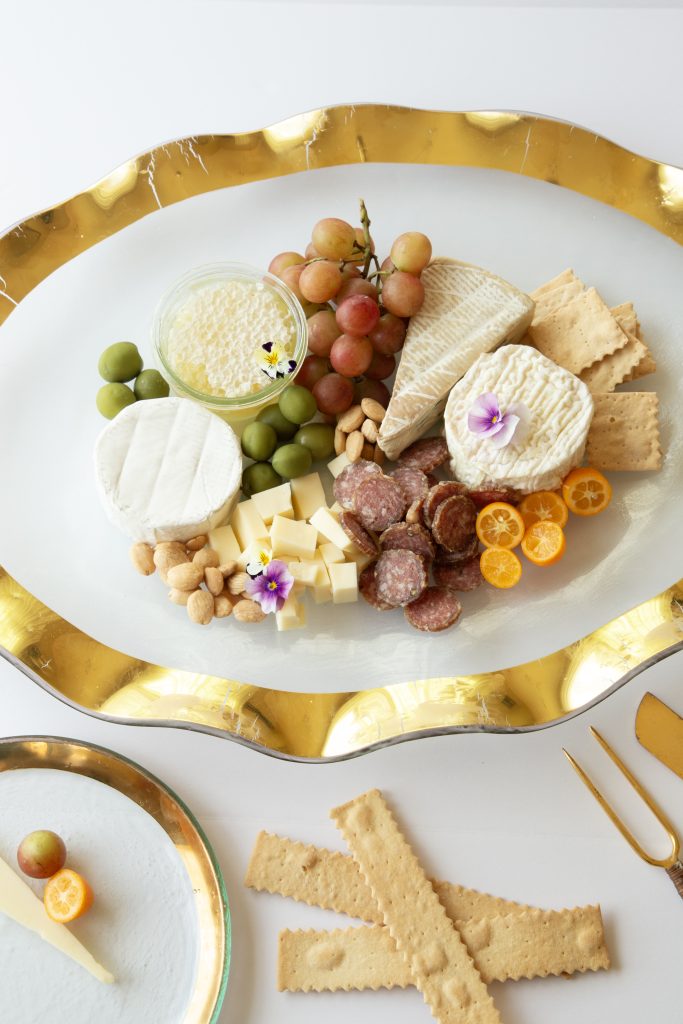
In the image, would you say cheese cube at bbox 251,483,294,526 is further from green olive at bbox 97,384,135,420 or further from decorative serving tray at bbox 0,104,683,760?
green olive at bbox 97,384,135,420

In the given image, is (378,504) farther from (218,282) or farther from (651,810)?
(651,810)

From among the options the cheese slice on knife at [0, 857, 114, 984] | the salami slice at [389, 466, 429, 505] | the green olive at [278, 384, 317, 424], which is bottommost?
the cheese slice on knife at [0, 857, 114, 984]

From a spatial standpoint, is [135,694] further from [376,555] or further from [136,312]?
[136,312]

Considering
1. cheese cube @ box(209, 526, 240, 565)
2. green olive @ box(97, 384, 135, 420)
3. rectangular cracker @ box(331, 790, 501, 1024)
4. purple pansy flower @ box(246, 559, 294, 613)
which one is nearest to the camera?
rectangular cracker @ box(331, 790, 501, 1024)

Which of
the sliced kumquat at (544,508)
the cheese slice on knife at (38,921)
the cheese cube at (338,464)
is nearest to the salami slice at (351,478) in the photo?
the cheese cube at (338,464)

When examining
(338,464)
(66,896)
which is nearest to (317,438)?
(338,464)

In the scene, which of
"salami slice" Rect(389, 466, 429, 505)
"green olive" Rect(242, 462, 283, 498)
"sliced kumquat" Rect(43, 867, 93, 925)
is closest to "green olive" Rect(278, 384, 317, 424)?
"green olive" Rect(242, 462, 283, 498)

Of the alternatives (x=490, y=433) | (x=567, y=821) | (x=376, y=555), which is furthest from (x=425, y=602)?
(x=567, y=821)
